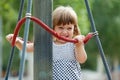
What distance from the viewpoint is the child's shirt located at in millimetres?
4430

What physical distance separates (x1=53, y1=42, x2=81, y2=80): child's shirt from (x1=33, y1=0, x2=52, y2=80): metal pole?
30 centimetres

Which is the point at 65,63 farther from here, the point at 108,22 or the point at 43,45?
the point at 108,22

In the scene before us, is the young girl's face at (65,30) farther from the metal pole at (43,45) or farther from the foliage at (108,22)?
the foliage at (108,22)

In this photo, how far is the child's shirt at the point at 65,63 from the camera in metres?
4.43

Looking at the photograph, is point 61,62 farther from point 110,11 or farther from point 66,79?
point 110,11

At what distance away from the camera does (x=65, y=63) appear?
176 inches

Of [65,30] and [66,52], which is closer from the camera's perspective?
[65,30]

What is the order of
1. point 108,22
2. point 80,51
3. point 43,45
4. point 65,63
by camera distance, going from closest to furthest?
1. point 43,45
2. point 80,51
3. point 65,63
4. point 108,22

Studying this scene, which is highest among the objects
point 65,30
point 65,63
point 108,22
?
point 108,22

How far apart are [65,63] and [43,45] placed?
0.41 metres

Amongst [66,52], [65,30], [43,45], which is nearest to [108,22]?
[66,52]

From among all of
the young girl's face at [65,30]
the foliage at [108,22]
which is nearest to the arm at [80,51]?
the young girl's face at [65,30]

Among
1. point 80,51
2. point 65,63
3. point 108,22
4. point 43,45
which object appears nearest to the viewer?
point 43,45

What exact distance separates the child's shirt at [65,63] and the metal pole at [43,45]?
299 millimetres
